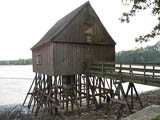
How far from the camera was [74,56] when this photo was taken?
12508 millimetres

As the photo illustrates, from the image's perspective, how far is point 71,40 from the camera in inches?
483

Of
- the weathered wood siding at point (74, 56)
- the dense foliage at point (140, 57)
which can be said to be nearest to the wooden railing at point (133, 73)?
the weathered wood siding at point (74, 56)

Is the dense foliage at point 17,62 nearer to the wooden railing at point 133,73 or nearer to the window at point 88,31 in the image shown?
the window at point 88,31

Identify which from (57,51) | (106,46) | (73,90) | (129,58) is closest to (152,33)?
(106,46)

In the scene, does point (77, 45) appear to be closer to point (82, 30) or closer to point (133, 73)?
point (82, 30)

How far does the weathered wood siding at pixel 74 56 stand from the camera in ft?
38.8

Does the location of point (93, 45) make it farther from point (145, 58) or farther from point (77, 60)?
point (145, 58)

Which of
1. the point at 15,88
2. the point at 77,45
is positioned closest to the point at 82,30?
the point at 77,45

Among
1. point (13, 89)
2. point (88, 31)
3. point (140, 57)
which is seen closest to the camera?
point (88, 31)

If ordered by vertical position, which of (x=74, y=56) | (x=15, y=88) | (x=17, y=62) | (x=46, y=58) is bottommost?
(x=15, y=88)

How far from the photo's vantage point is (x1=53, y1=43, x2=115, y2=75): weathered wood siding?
11836 millimetres

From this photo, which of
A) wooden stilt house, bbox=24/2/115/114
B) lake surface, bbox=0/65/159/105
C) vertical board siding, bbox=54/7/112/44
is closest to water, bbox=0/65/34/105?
lake surface, bbox=0/65/159/105

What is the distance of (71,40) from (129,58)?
5877 cm

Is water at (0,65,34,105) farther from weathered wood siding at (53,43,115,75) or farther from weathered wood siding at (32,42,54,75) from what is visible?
weathered wood siding at (53,43,115,75)
